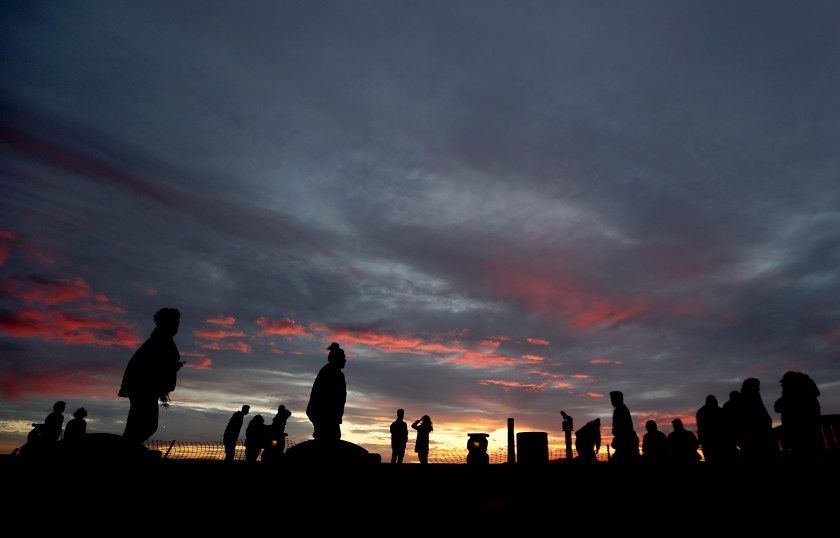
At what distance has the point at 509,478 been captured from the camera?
900 centimetres

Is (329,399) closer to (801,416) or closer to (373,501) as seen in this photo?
(373,501)

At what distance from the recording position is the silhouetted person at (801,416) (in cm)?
931

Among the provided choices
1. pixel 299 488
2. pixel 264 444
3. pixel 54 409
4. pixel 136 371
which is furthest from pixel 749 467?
pixel 54 409

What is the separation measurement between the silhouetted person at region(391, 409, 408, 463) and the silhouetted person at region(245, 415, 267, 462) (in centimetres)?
476

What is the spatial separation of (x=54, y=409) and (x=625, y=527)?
1465 centimetres

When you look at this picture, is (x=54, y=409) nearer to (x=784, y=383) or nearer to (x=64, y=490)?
(x=64, y=490)

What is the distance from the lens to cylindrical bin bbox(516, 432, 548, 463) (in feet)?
41.7

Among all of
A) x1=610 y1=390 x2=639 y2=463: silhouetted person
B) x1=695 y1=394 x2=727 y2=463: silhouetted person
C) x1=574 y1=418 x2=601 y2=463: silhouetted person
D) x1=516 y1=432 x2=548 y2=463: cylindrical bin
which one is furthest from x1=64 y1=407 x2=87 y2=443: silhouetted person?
x1=695 y1=394 x2=727 y2=463: silhouetted person

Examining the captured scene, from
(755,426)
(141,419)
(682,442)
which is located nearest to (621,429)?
(755,426)

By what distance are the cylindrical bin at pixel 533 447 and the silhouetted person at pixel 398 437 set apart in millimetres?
5338

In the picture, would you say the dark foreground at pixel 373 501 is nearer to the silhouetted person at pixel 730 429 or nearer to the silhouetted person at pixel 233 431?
the silhouetted person at pixel 730 429

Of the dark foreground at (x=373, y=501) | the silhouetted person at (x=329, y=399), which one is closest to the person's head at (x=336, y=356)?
the silhouetted person at (x=329, y=399)

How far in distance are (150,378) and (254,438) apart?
9661 millimetres

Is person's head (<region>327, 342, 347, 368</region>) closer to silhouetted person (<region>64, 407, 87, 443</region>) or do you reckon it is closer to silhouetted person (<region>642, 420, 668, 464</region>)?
silhouetted person (<region>64, 407, 87, 443</region>)
